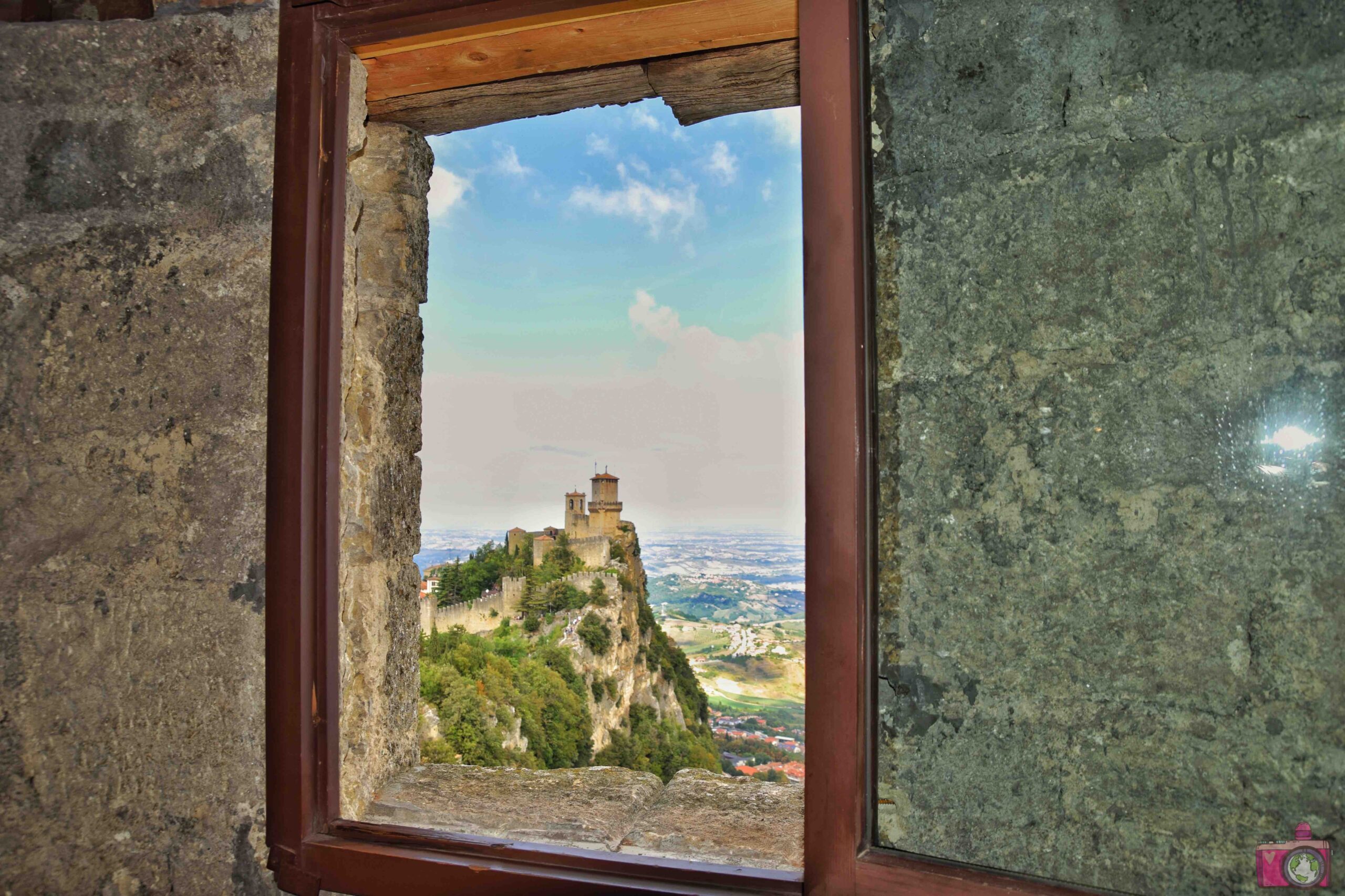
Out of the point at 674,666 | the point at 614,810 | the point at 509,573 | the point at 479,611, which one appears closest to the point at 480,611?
the point at 479,611

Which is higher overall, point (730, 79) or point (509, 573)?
point (730, 79)

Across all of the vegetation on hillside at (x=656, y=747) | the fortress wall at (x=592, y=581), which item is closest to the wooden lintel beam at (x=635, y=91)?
the vegetation on hillside at (x=656, y=747)

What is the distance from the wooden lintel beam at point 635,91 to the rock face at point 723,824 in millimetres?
1594

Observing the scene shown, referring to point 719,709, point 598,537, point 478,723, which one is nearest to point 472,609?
point 598,537

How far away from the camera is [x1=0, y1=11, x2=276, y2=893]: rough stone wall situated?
55.3 inches

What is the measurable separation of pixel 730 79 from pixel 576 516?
18333 millimetres

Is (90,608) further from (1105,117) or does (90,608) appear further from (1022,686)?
(1105,117)

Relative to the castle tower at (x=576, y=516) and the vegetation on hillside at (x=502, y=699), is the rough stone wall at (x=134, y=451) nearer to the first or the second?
the vegetation on hillside at (x=502, y=699)

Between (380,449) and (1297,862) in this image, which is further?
(380,449)

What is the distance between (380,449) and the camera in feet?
5.86

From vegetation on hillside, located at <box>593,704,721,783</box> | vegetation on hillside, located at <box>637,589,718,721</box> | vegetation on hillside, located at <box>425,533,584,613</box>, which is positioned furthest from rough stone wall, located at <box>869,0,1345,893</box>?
vegetation on hillside, located at <box>637,589,718,721</box>

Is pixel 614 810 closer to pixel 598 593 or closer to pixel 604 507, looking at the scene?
pixel 598 593

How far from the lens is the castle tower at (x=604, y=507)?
18.9 m

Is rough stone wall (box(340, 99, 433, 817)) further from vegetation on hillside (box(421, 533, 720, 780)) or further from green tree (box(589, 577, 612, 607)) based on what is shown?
green tree (box(589, 577, 612, 607))
